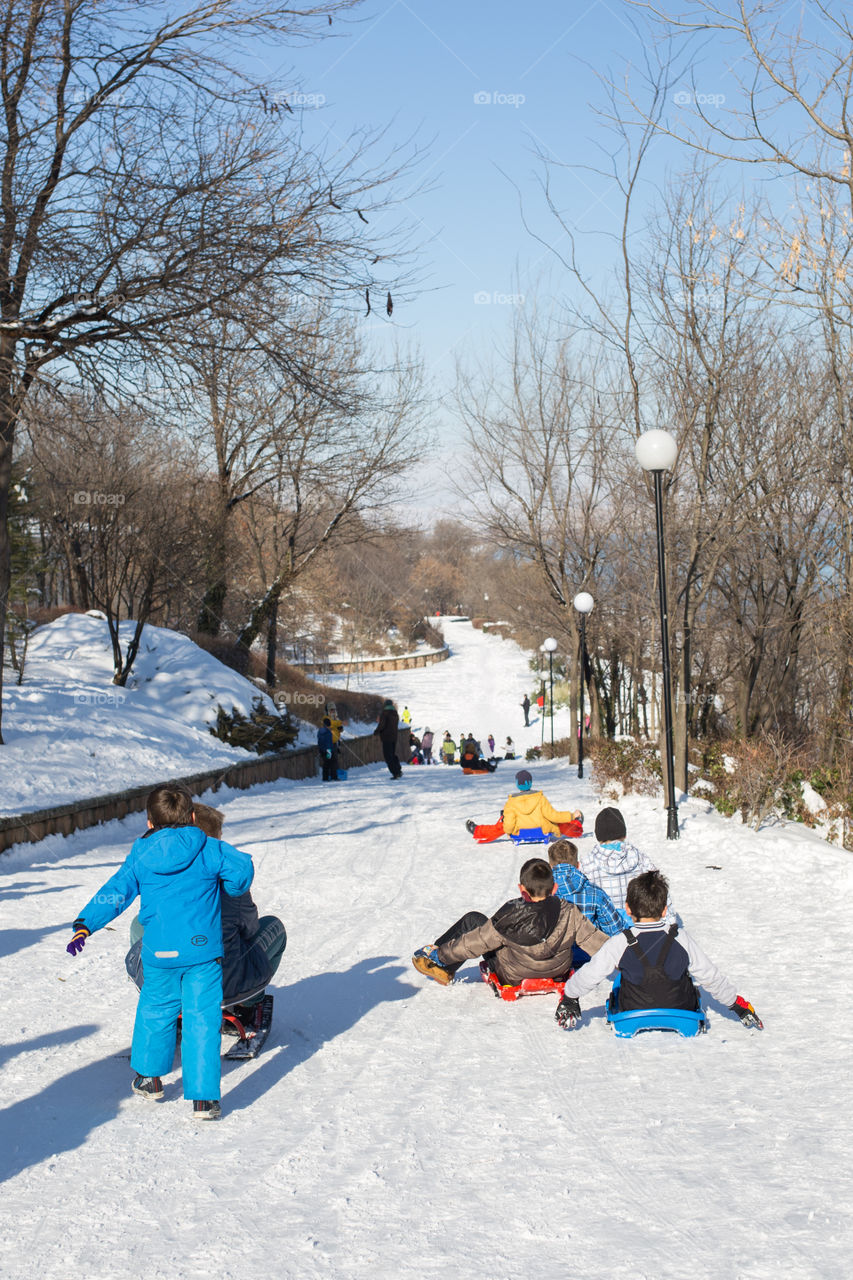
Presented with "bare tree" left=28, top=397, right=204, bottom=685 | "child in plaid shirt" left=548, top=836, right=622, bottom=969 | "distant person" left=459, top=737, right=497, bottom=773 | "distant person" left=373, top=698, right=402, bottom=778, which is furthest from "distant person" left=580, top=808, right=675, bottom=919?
"distant person" left=459, top=737, right=497, bottom=773

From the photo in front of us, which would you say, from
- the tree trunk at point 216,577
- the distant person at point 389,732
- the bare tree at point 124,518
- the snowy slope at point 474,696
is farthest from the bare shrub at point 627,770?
the snowy slope at point 474,696

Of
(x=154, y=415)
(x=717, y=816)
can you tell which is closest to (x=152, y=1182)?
(x=154, y=415)

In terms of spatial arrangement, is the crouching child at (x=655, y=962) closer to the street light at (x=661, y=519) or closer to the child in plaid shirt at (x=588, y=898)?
the child in plaid shirt at (x=588, y=898)

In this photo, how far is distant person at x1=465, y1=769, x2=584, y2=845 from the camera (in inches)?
435

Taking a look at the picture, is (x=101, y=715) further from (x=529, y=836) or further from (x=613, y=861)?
(x=613, y=861)

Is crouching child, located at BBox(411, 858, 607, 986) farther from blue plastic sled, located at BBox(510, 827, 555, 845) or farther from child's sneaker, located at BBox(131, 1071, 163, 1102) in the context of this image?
blue plastic sled, located at BBox(510, 827, 555, 845)

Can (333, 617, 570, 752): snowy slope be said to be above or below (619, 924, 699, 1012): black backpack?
below

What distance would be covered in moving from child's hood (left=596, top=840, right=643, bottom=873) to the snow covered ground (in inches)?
32.8

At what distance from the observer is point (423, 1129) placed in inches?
156

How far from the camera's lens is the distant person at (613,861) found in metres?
6.84

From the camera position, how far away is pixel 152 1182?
3467 millimetres

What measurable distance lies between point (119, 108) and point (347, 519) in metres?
19.2

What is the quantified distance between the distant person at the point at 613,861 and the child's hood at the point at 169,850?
3.40 meters

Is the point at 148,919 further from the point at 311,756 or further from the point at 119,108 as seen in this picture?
the point at 311,756
